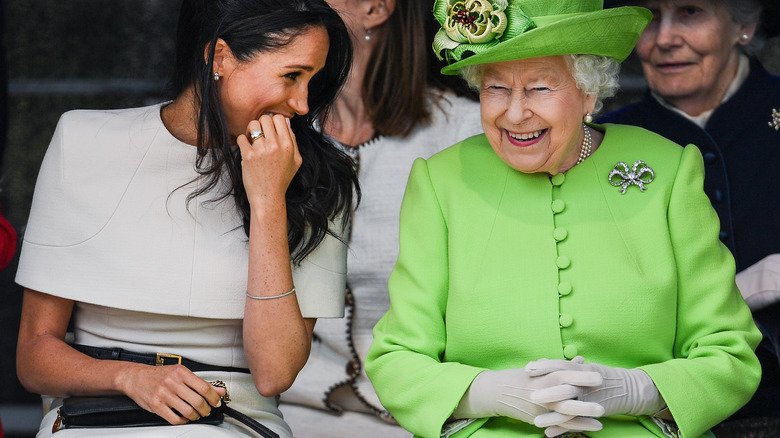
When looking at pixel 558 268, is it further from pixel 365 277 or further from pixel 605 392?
pixel 365 277

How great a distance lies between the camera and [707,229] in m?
2.95

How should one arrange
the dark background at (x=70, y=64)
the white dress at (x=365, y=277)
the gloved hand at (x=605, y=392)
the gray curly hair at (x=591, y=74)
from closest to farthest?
the gloved hand at (x=605, y=392) < the gray curly hair at (x=591, y=74) < the white dress at (x=365, y=277) < the dark background at (x=70, y=64)

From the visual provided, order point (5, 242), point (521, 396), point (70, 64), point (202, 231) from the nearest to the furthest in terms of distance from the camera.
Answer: point (521, 396) < point (202, 231) < point (5, 242) < point (70, 64)

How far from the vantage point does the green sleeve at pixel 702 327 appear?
2.80 metres

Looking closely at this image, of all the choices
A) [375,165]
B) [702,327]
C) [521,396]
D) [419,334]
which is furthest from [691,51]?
[521,396]

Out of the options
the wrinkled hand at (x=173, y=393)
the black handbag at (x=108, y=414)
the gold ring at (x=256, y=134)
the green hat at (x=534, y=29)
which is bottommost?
the black handbag at (x=108, y=414)

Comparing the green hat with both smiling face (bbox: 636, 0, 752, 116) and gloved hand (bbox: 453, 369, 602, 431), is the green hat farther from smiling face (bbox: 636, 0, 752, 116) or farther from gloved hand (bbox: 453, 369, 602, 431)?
smiling face (bbox: 636, 0, 752, 116)

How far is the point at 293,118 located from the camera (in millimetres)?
3283

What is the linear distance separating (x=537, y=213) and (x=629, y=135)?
1.23 feet

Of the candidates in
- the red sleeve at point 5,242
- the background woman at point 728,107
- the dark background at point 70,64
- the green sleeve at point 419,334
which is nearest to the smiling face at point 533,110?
the green sleeve at point 419,334

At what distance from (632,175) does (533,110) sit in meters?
0.34

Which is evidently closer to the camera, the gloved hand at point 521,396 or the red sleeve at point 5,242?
the gloved hand at point 521,396

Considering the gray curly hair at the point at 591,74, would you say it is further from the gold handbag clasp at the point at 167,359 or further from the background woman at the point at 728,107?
the gold handbag clasp at the point at 167,359

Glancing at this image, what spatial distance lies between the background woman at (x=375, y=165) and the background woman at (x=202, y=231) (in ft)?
2.61
